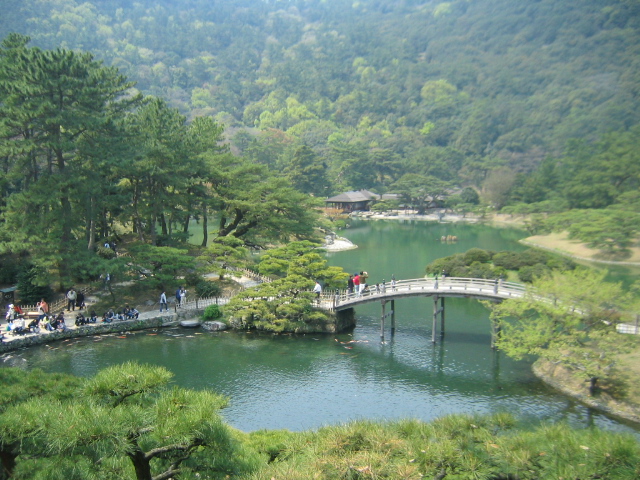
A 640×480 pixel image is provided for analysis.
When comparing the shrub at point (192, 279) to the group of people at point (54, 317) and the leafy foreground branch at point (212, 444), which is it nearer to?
the group of people at point (54, 317)

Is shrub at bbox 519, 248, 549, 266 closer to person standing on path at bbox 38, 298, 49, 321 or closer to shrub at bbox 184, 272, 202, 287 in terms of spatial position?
shrub at bbox 184, 272, 202, 287

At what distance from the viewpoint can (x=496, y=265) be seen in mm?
35000

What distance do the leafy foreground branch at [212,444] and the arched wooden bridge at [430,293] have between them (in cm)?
1359

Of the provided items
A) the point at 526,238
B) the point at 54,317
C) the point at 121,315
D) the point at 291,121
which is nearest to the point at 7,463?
the point at 121,315

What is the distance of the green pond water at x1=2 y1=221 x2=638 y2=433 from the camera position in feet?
57.4

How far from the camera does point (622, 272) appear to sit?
4028cm

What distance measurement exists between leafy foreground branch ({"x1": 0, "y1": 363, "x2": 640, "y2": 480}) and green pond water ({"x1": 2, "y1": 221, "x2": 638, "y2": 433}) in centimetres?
693

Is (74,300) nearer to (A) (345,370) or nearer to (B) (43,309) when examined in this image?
(B) (43,309)

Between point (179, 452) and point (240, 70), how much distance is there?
6916 inches

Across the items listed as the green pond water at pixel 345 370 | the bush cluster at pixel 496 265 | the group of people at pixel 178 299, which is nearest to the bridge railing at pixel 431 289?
the green pond water at pixel 345 370

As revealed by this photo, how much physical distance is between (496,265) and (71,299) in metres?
24.3

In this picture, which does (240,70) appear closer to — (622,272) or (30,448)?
(622,272)

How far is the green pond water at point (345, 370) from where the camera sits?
17500 mm

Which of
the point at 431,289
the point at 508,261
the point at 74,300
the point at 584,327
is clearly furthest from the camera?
the point at 508,261
